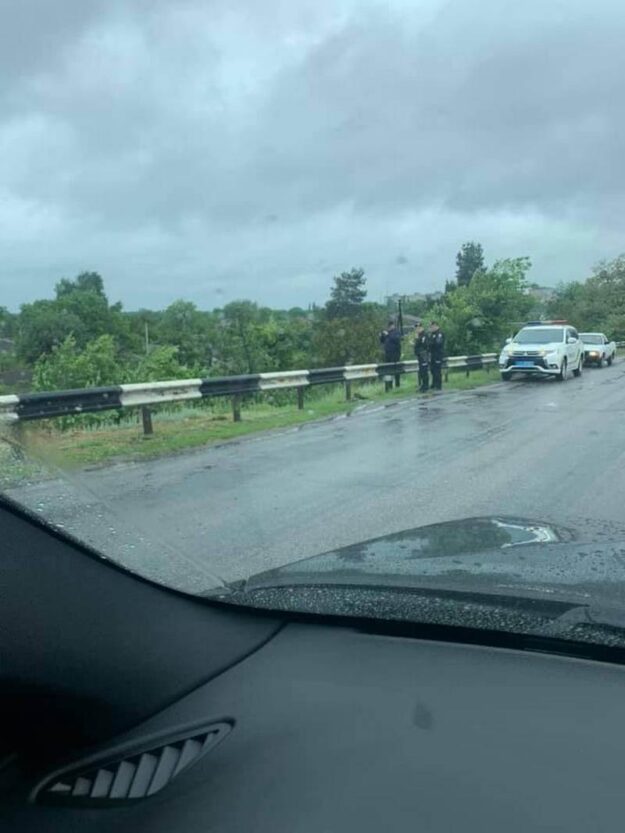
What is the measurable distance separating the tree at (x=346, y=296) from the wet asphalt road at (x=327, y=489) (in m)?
7.98

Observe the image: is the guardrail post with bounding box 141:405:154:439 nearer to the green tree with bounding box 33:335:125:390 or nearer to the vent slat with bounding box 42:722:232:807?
the green tree with bounding box 33:335:125:390

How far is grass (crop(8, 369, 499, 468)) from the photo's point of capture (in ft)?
37.6

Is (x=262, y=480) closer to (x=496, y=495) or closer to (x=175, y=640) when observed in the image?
(x=496, y=495)

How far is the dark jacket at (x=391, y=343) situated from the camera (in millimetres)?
23656

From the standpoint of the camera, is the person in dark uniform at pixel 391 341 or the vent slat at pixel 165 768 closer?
the vent slat at pixel 165 768

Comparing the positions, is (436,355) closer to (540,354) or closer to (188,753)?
(540,354)

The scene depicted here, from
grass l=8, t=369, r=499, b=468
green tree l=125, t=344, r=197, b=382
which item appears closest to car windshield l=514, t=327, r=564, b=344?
grass l=8, t=369, r=499, b=468

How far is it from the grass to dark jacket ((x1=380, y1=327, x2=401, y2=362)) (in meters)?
1.24

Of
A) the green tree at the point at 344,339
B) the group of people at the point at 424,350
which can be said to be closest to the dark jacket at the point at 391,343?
the group of people at the point at 424,350

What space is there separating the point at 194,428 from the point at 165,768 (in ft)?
42.4

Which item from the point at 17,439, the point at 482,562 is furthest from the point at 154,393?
the point at 17,439

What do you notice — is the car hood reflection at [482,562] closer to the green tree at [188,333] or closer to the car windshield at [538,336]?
the green tree at [188,333]

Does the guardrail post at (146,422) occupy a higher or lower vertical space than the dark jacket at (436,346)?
lower

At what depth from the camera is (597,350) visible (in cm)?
3781
